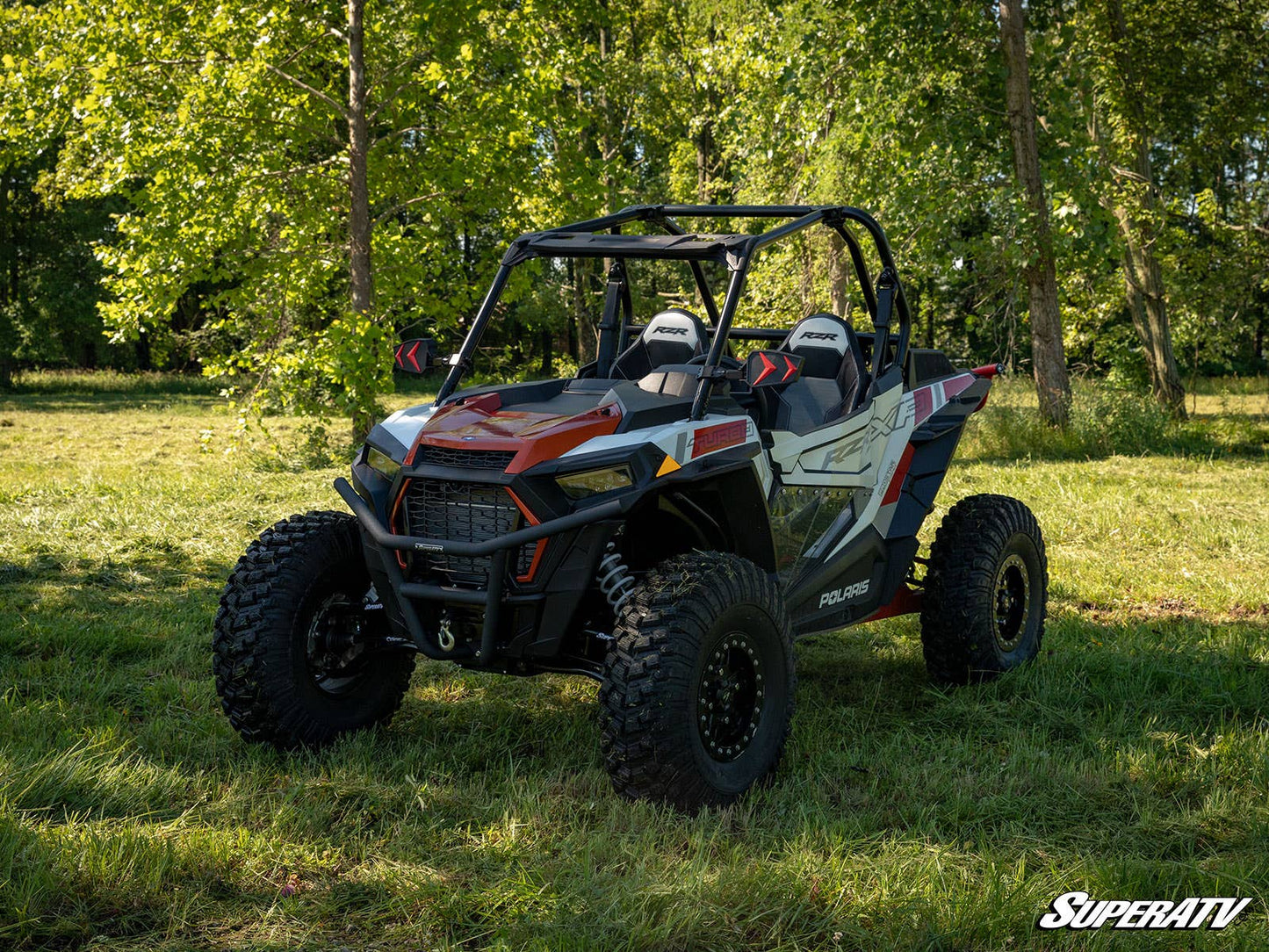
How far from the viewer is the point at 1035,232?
1380 cm

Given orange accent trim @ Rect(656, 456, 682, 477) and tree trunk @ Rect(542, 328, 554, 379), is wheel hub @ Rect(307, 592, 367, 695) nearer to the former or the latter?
orange accent trim @ Rect(656, 456, 682, 477)

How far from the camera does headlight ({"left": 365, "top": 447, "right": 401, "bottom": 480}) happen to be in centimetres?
437

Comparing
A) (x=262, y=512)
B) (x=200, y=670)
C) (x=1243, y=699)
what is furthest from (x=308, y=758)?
(x=262, y=512)

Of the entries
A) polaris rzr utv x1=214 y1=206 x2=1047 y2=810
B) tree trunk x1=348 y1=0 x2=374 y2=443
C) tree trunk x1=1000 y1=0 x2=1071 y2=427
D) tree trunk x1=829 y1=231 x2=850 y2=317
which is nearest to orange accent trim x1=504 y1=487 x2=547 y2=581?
polaris rzr utv x1=214 y1=206 x2=1047 y2=810

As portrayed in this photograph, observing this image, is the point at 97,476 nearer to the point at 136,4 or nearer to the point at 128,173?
the point at 128,173

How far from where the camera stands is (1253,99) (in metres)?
18.4

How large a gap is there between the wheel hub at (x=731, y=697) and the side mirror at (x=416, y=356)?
1.70 meters

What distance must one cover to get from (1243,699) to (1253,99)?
16.4 m

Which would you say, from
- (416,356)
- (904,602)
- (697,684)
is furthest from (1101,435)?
(697,684)

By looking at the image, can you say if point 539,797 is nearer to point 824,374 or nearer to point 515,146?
point 824,374

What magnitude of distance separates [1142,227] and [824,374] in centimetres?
1415

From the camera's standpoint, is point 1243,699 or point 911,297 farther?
point 911,297

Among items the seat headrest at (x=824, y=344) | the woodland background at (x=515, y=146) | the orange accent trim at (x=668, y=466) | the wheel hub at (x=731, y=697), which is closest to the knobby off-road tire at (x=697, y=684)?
the wheel hub at (x=731, y=697)

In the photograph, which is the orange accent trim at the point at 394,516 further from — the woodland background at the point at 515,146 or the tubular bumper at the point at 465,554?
the woodland background at the point at 515,146
